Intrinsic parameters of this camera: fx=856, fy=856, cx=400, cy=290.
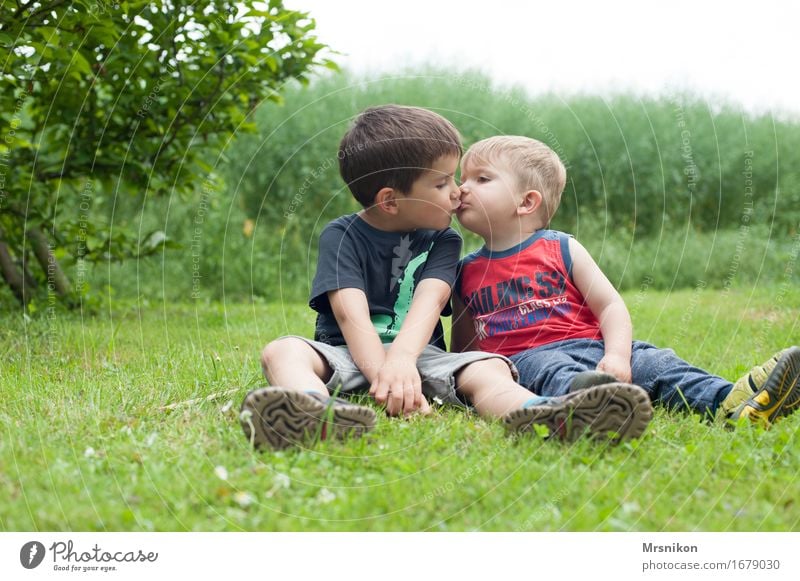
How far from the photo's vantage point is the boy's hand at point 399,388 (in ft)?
8.49

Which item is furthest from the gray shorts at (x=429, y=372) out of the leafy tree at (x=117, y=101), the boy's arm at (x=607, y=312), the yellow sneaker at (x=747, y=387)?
the leafy tree at (x=117, y=101)

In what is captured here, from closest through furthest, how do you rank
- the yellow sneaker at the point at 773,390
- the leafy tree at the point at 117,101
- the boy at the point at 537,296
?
the yellow sneaker at the point at 773,390 → the boy at the point at 537,296 → the leafy tree at the point at 117,101

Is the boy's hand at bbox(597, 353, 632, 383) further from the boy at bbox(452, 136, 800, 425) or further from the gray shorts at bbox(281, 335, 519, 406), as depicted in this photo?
the gray shorts at bbox(281, 335, 519, 406)

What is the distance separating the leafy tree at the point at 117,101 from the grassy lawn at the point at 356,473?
1395 mm

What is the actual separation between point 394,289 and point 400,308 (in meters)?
0.07

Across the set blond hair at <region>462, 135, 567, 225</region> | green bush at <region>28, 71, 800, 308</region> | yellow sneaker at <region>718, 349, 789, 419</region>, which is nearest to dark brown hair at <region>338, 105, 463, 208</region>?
blond hair at <region>462, 135, 567, 225</region>

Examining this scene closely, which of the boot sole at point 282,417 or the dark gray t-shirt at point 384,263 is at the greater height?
the dark gray t-shirt at point 384,263

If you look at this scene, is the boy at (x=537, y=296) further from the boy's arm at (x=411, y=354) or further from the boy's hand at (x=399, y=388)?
the boy's hand at (x=399, y=388)

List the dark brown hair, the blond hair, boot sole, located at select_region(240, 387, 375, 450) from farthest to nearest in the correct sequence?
the blond hair
the dark brown hair
boot sole, located at select_region(240, 387, 375, 450)

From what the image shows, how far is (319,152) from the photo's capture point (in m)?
7.41

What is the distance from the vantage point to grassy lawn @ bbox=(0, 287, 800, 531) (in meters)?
1.79

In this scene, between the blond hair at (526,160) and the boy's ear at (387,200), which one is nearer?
the boy's ear at (387,200)

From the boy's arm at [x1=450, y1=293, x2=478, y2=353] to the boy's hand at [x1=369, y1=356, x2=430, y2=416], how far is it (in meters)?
0.48

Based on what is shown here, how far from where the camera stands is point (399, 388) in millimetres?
2594
